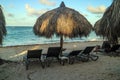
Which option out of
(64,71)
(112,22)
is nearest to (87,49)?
(64,71)

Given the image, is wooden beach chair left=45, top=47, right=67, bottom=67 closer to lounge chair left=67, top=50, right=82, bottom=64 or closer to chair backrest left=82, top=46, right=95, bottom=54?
lounge chair left=67, top=50, right=82, bottom=64

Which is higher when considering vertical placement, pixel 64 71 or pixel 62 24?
pixel 62 24

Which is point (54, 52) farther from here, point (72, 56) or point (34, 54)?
point (72, 56)

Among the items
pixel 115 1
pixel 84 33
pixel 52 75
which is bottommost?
pixel 52 75

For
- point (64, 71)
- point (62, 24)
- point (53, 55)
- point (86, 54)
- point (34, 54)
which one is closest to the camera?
point (64, 71)

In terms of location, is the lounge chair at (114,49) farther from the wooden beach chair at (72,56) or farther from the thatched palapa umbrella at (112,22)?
the thatched palapa umbrella at (112,22)

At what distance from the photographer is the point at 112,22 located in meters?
6.10

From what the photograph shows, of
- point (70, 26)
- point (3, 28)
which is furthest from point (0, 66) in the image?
point (70, 26)

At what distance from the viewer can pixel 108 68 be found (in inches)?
356

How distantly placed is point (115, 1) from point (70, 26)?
14.9 feet

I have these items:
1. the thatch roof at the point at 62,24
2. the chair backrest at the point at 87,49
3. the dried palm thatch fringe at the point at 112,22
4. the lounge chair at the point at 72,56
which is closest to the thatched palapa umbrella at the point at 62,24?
the thatch roof at the point at 62,24

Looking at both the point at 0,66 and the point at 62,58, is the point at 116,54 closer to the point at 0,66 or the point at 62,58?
the point at 62,58

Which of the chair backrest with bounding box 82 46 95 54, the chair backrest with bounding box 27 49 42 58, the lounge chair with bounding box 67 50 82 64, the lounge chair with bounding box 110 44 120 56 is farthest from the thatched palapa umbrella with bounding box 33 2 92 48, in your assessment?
the lounge chair with bounding box 110 44 120 56

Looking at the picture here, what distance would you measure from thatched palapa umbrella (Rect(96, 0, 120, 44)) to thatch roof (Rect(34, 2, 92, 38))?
3.76 m
